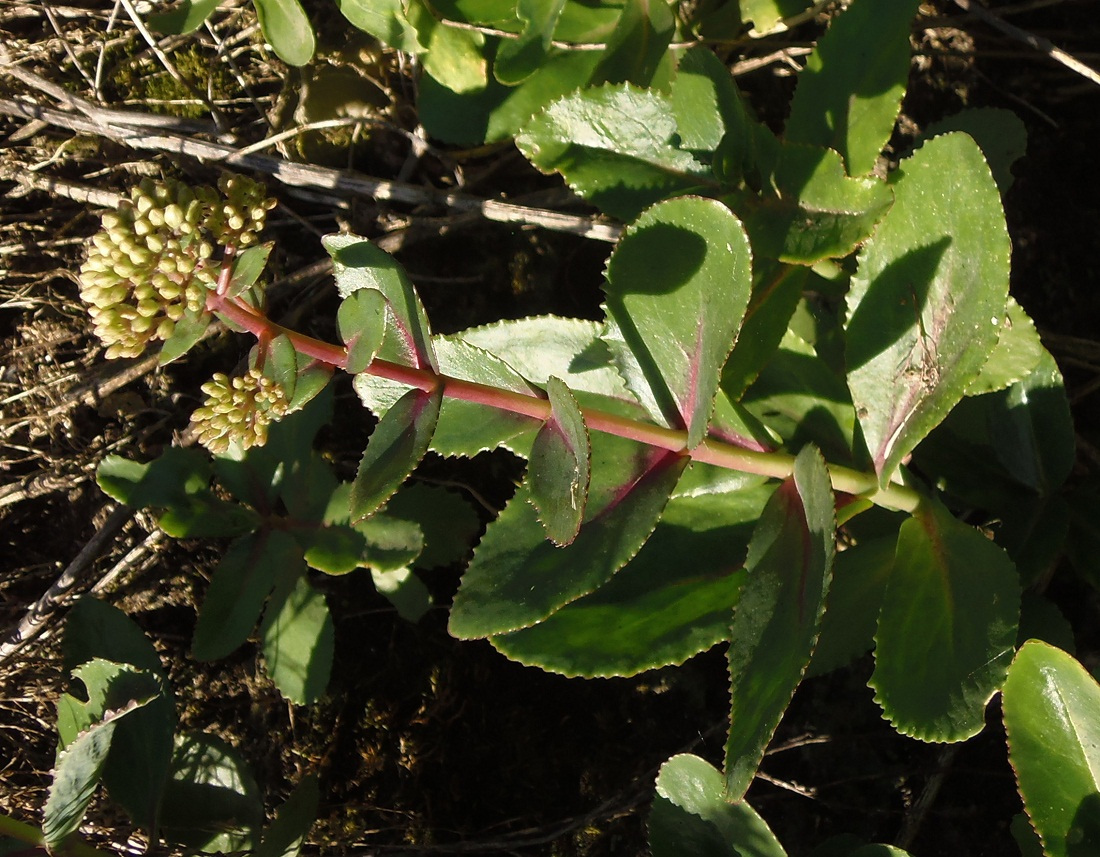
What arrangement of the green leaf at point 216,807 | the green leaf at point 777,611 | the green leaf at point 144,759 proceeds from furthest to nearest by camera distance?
the green leaf at point 216,807, the green leaf at point 144,759, the green leaf at point 777,611

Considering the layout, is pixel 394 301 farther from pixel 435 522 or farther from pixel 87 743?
pixel 87 743

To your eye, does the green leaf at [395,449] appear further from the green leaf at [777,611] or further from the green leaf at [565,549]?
the green leaf at [777,611]

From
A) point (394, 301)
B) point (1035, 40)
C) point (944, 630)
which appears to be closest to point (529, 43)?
point (394, 301)

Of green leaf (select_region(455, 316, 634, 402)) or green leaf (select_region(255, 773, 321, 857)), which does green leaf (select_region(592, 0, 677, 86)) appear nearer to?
green leaf (select_region(455, 316, 634, 402))

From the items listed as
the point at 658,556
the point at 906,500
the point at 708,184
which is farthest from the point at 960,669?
the point at 708,184

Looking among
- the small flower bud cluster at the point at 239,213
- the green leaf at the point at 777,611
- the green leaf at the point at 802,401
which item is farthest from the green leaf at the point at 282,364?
the green leaf at the point at 802,401

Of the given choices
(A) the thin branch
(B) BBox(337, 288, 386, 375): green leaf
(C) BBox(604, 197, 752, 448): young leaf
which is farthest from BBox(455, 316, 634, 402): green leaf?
(A) the thin branch

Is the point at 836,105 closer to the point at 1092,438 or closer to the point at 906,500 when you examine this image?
the point at 906,500
